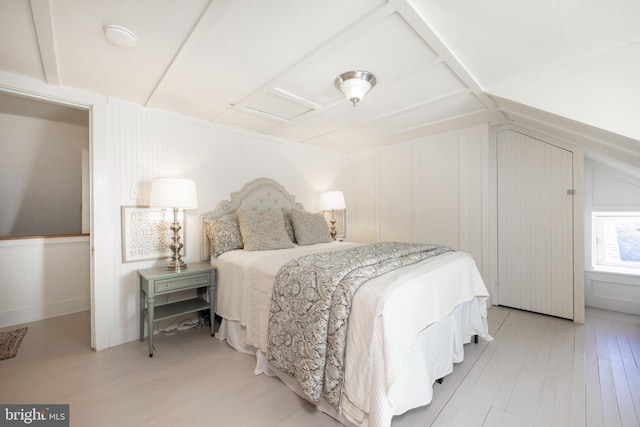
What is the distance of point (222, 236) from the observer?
282 centimetres

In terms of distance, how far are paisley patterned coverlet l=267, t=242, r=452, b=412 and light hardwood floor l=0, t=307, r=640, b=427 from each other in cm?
29

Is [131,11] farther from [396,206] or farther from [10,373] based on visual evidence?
[396,206]

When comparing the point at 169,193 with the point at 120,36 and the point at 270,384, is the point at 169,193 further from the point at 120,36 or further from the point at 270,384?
the point at 270,384

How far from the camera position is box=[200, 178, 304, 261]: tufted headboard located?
302cm

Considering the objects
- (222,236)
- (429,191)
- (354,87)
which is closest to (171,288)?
(222,236)

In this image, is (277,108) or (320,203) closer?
(277,108)

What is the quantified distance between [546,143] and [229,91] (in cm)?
347

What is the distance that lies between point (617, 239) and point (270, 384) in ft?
14.2

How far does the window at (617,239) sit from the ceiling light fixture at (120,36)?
506 cm

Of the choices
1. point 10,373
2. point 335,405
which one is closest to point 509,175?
point 335,405

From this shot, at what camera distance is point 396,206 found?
4.20 meters

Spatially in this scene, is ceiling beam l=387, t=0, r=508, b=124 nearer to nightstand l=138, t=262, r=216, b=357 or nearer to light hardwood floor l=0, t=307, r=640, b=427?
light hardwood floor l=0, t=307, r=640, b=427

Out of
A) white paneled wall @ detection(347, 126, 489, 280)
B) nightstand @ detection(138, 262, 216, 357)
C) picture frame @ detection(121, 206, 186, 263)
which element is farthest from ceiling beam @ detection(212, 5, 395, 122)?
white paneled wall @ detection(347, 126, 489, 280)

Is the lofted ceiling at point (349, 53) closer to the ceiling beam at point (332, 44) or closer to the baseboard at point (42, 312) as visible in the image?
the ceiling beam at point (332, 44)
